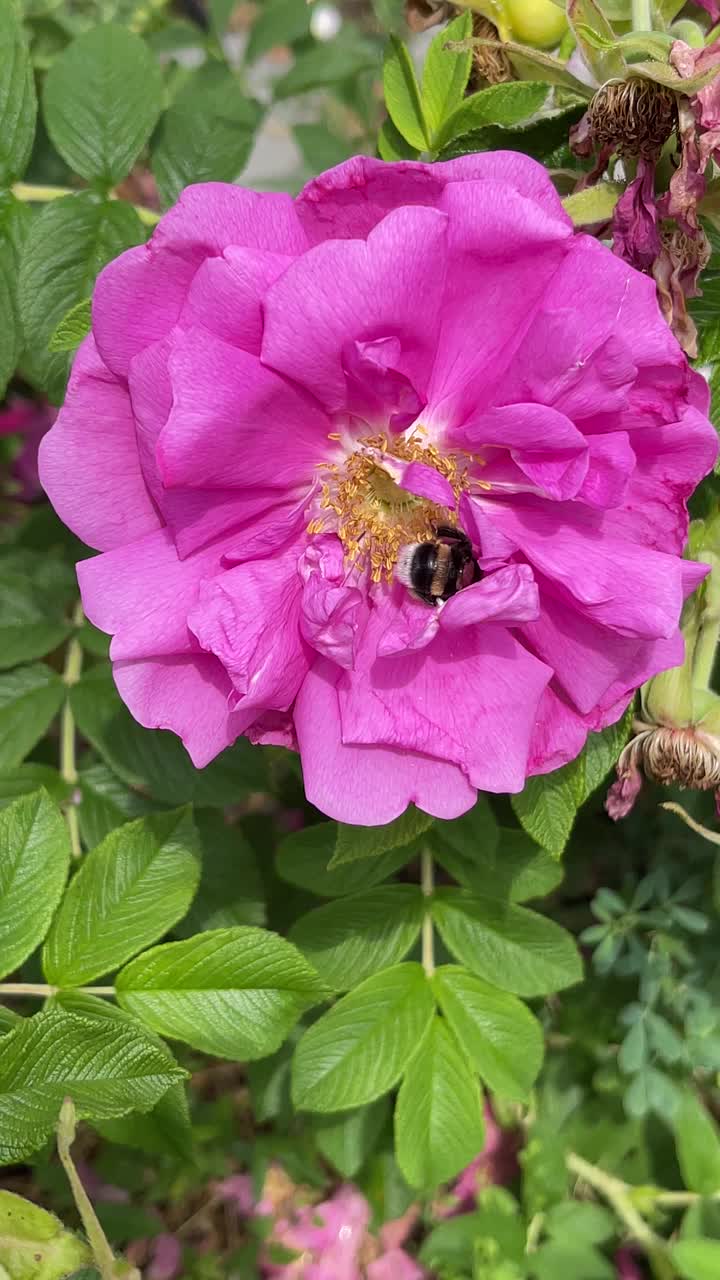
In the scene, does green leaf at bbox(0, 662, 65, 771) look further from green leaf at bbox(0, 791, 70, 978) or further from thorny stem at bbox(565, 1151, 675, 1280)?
thorny stem at bbox(565, 1151, 675, 1280)

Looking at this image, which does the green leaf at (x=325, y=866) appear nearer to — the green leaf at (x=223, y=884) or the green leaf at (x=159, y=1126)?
the green leaf at (x=223, y=884)

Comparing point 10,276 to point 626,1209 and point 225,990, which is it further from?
point 626,1209

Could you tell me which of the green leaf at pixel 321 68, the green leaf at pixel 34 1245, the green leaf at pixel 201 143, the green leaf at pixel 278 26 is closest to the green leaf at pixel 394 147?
the green leaf at pixel 201 143

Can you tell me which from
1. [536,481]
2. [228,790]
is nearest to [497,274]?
[536,481]

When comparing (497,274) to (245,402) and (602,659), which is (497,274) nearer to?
(245,402)

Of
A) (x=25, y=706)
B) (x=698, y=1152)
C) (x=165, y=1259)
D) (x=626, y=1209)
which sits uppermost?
(x=25, y=706)

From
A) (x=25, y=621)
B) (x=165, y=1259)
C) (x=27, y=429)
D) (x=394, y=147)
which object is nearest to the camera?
(x=394, y=147)

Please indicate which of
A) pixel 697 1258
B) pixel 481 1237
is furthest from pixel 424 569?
pixel 481 1237
